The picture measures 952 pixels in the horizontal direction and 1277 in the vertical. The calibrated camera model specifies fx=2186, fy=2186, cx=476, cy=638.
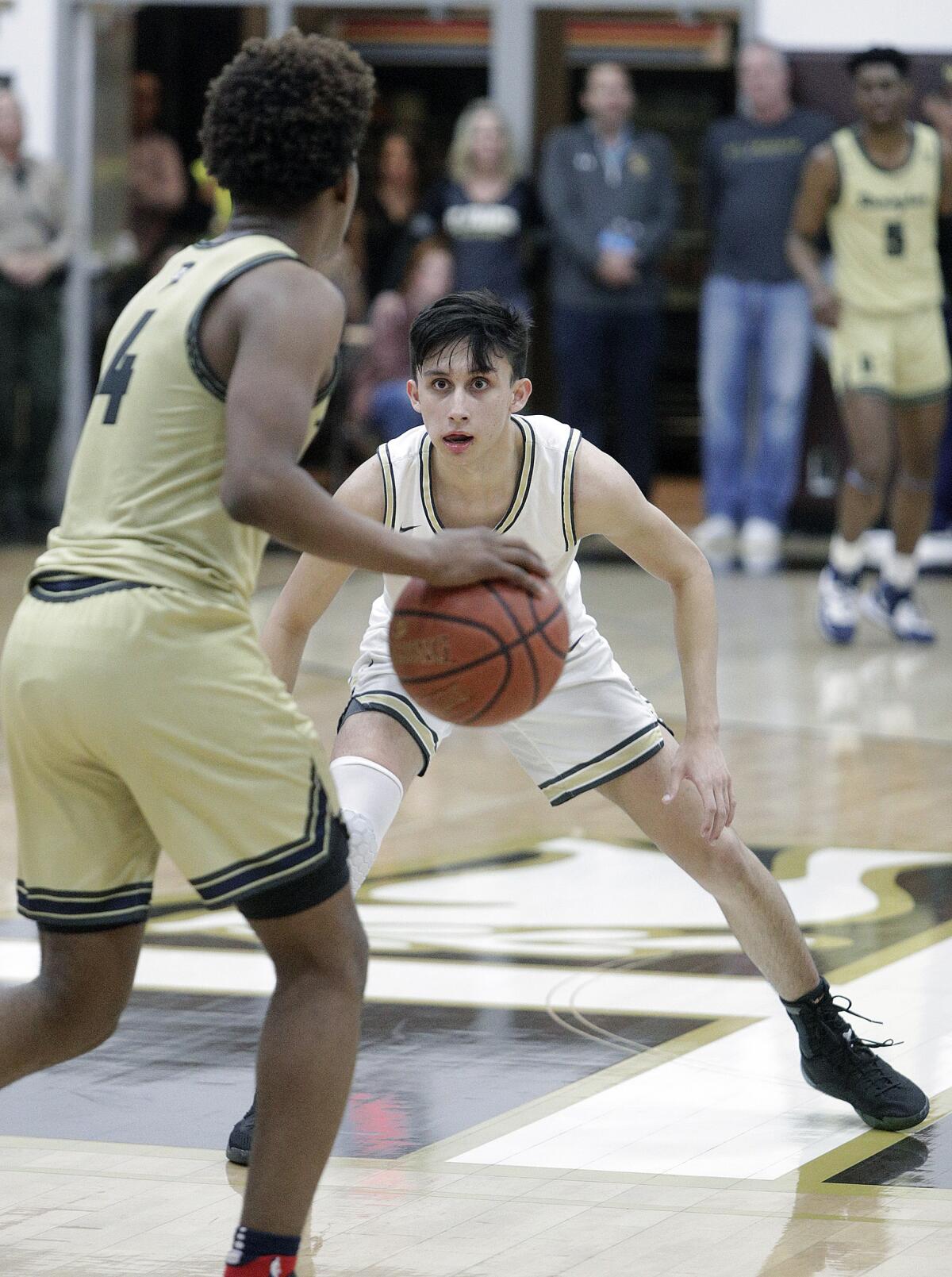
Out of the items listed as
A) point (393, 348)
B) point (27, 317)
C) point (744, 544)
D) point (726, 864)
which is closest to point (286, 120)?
point (726, 864)

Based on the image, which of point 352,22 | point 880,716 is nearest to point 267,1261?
point 880,716

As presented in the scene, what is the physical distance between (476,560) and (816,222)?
753cm

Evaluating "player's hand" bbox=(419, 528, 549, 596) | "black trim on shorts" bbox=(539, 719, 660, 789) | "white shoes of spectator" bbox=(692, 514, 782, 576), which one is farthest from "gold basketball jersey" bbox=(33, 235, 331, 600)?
"white shoes of spectator" bbox=(692, 514, 782, 576)

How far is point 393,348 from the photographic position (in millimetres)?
13023

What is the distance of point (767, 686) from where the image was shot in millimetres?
9094

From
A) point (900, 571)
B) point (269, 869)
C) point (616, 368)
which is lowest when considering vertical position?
point (900, 571)

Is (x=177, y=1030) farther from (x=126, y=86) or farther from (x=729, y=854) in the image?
(x=126, y=86)

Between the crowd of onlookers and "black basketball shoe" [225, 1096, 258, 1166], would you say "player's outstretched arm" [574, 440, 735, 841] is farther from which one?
the crowd of onlookers

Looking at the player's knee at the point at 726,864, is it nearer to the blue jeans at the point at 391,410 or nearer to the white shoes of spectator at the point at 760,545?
the white shoes of spectator at the point at 760,545

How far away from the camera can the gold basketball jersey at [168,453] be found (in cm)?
304

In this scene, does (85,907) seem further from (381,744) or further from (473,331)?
(473,331)

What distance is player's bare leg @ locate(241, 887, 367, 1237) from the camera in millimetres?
3061

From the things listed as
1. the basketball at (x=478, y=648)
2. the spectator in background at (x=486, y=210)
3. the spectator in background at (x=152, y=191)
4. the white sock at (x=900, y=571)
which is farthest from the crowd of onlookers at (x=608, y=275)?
the basketball at (x=478, y=648)

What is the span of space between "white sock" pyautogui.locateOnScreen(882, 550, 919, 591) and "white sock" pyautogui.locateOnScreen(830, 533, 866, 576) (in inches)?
7.1
